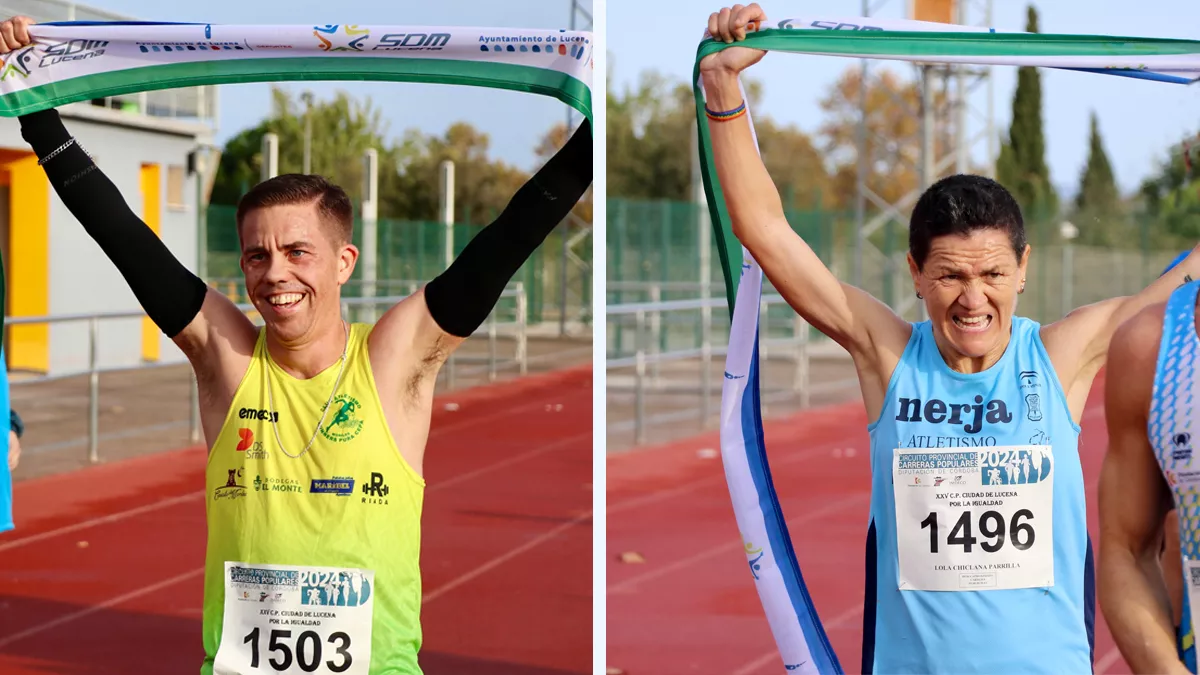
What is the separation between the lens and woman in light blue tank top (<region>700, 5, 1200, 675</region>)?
2.73 m

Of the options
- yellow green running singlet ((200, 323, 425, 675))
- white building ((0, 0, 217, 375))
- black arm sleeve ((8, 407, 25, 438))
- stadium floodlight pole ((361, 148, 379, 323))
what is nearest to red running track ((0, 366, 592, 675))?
black arm sleeve ((8, 407, 25, 438))

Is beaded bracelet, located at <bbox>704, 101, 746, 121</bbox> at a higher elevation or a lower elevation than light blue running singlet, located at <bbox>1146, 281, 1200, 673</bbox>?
higher

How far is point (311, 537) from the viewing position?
2.92 metres

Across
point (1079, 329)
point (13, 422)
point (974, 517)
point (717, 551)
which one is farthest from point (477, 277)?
point (717, 551)

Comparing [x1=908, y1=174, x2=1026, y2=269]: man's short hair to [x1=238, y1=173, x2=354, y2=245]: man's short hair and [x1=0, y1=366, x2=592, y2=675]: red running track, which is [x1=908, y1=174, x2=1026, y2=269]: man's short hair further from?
[x1=0, y1=366, x2=592, y2=675]: red running track

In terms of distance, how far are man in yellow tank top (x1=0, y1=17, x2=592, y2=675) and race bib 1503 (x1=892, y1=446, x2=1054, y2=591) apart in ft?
3.22

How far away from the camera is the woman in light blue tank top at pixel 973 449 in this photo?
273 centimetres

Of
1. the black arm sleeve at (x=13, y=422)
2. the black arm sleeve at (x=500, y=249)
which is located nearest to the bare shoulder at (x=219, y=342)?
the black arm sleeve at (x=500, y=249)

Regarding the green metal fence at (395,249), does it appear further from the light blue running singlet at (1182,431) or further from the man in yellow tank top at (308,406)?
the light blue running singlet at (1182,431)

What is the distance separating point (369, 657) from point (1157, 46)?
7.91 ft

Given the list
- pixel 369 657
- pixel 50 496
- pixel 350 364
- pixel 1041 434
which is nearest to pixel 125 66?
pixel 350 364

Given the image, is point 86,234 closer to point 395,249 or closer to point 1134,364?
point 395,249

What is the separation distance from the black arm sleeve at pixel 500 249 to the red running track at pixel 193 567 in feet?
11.4

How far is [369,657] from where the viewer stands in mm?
2889
